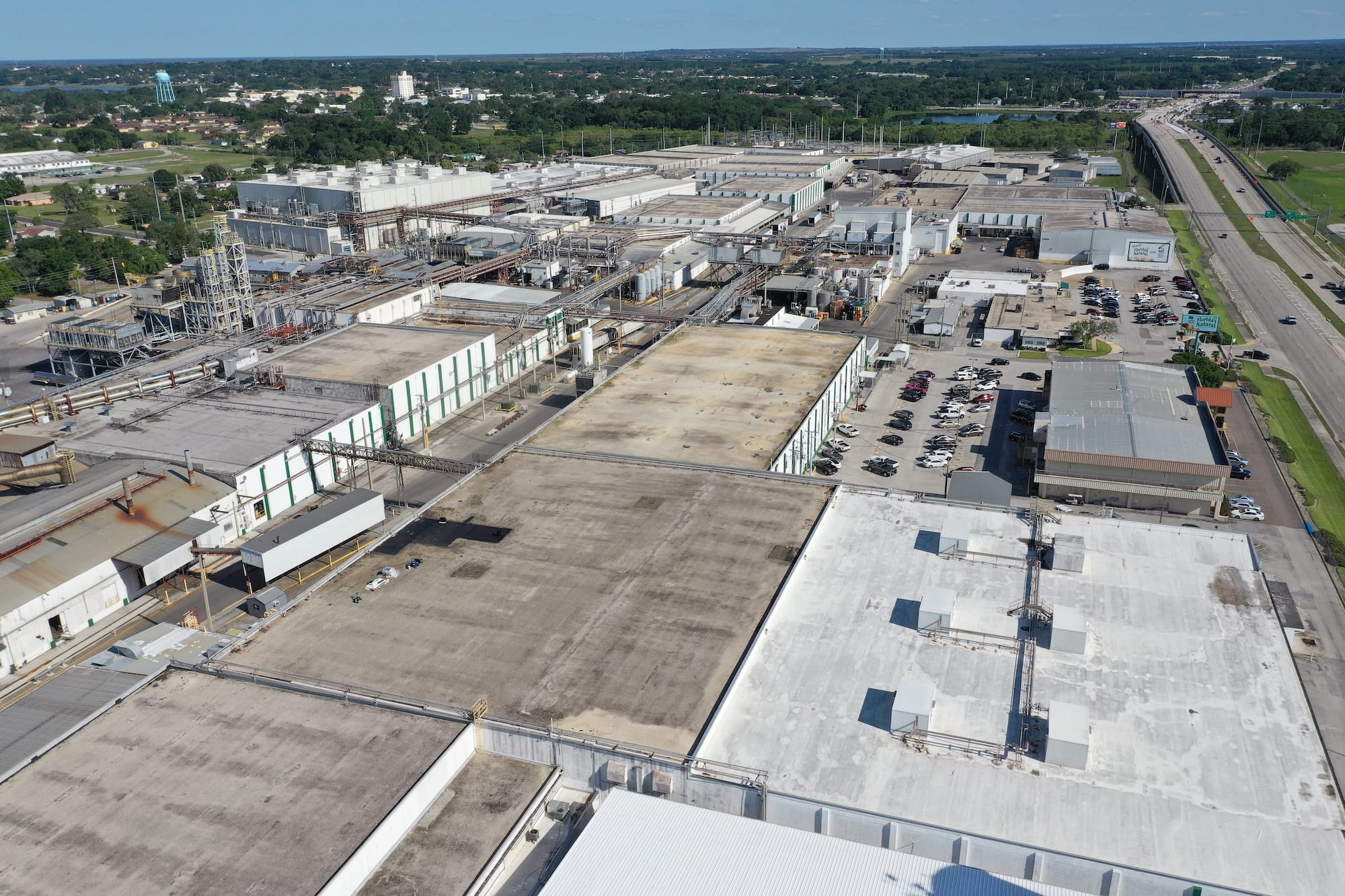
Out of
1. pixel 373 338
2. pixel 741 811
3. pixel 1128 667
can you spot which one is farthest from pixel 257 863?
pixel 373 338

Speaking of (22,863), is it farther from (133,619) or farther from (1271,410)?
(1271,410)

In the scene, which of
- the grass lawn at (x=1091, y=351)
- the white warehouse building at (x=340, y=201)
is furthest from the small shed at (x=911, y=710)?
the white warehouse building at (x=340, y=201)

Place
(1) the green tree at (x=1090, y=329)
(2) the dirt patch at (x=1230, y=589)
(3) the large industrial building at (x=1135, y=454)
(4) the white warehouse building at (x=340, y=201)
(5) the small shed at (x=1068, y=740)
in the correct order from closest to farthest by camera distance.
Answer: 1. (5) the small shed at (x=1068, y=740)
2. (2) the dirt patch at (x=1230, y=589)
3. (3) the large industrial building at (x=1135, y=454)
4. (1) the green tree at (x=1090, y=329)
5. (4) the white warehouse building at (x=340, y=201)

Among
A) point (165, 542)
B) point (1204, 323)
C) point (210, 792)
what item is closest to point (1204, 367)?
point (1204, 323)

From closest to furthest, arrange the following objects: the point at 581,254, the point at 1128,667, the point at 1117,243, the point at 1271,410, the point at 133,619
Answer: the point at 1128,667 → the point at 133,619 → the point at 1271,410 → the point at 581,254 → the point at 1117,243

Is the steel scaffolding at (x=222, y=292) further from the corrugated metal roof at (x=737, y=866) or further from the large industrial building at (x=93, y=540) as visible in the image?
the corrugated metal roof at (x=737, y=866)

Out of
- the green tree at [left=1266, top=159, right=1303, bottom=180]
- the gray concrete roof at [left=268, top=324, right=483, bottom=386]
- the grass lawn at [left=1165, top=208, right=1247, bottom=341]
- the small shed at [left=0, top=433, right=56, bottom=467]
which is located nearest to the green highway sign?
the grass lawn at [left=1165, top=208, right=1247, bottom=341]

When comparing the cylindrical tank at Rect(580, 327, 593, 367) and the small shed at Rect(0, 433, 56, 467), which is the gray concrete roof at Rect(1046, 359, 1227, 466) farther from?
the small shed at Rect(0, 433, 56, 467)
